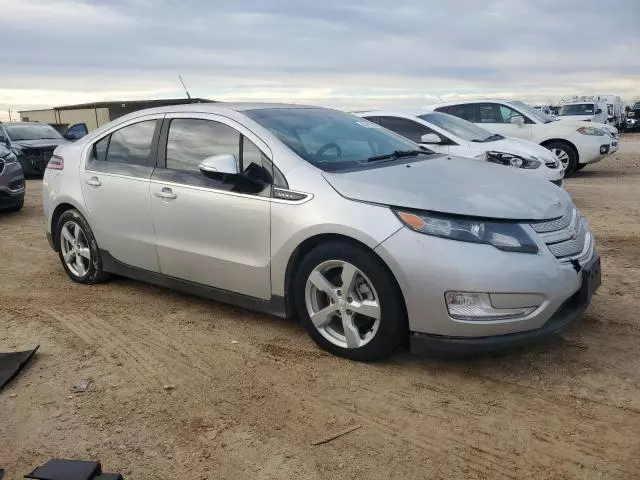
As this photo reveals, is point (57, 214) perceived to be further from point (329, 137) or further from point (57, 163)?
point (329, 137)

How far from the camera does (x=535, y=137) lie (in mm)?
12945

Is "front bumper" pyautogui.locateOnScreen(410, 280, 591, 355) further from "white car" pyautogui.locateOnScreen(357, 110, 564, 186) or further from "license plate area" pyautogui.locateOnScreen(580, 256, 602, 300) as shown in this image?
"white car" pyautogui.locateOnScreen(357, 110, 564, 186)

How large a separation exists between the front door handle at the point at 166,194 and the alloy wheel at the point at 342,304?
4.25 feet

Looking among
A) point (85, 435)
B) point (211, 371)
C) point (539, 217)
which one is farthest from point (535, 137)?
point (85, 435)

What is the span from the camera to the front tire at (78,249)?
5238 mm

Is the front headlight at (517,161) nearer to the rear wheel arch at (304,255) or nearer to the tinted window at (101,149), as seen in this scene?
the tinted window at (101,149)

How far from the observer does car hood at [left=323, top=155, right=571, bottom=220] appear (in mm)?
3451

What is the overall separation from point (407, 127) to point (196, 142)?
18.8 feet

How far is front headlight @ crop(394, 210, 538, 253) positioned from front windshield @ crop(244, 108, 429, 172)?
0.78 m

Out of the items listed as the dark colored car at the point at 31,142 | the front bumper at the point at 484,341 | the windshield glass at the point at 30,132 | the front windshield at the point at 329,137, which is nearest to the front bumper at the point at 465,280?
the front bumper at the point at 484,341

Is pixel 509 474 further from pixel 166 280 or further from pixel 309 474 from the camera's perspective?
pixel 166 280

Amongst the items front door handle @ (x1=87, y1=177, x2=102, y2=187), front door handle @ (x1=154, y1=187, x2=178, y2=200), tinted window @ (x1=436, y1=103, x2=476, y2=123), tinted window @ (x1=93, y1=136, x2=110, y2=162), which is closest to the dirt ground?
front door handle @ (x1=154, y1=187, x2=178, y2=200)

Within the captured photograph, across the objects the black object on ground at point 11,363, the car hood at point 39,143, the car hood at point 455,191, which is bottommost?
the black object on ground at point 11,363

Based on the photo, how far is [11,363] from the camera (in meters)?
3.85
